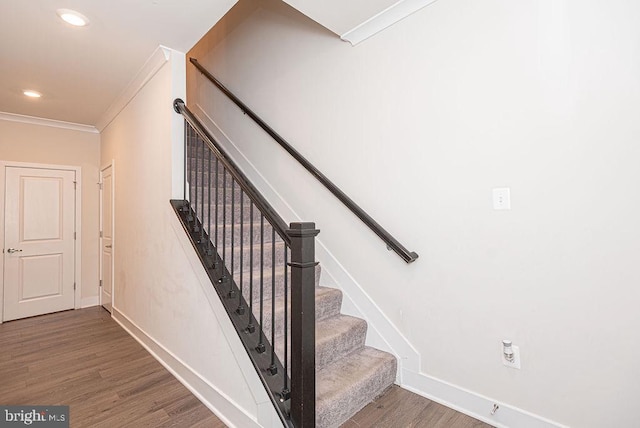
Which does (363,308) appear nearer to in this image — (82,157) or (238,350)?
(238,350)

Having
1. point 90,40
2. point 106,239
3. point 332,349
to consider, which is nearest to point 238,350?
point 332,349

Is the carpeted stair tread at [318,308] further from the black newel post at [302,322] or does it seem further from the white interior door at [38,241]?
the white interior door at [38,241]

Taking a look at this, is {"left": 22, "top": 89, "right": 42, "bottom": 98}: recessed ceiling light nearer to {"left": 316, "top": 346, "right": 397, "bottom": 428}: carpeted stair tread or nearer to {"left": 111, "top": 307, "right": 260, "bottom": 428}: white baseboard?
{"left": 111, "top": 307, "right": 260, "bottom": 428}: white baseboard

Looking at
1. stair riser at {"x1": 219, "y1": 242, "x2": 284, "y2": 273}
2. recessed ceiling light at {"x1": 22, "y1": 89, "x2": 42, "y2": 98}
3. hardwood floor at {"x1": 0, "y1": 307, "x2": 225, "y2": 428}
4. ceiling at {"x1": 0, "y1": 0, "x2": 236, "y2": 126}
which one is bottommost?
hardwood floor at {"x1": 0, "y1": 307, "x2": 225, "y2": 428}

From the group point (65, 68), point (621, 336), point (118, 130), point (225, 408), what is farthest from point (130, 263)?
point (621, 336)

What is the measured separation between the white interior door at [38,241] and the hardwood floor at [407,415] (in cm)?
439

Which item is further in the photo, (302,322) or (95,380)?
(95,380)

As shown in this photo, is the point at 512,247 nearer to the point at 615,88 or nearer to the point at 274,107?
the point at 615,88

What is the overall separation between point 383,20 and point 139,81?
2238 millimetres

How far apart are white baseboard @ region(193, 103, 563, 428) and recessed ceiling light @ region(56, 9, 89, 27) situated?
5.99 ft

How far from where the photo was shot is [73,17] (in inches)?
82.1

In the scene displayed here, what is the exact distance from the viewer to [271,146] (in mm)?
3152

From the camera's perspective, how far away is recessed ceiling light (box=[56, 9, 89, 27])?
6.67 feet

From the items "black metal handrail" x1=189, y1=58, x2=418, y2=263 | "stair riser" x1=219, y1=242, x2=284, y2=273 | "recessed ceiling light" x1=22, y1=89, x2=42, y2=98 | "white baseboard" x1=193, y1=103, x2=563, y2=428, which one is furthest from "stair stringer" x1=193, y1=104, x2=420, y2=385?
"recessed ceiling light" x1=22, y1=89, x2=42, y2=98
